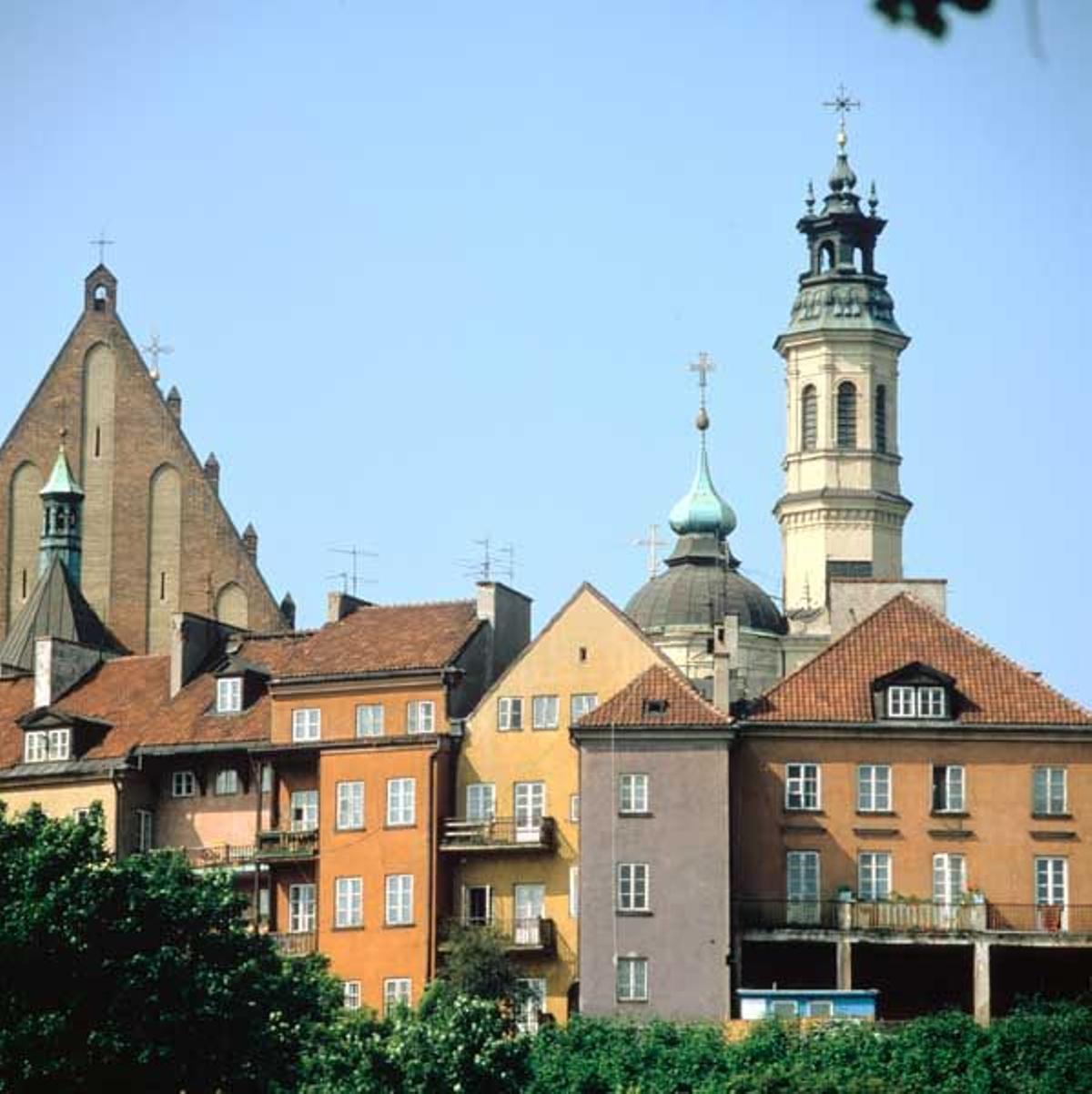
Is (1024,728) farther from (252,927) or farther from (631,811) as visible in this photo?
(252,927)

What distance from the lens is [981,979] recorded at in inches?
2446

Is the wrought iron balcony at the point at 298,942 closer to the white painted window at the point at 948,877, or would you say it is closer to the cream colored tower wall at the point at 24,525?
the white painted window at the point at 948,877

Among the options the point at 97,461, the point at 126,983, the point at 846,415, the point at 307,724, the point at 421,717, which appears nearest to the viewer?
the point at 126,983

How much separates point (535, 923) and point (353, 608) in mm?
12882

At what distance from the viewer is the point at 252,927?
6788cm

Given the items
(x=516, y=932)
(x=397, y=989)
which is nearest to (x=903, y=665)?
(x=516, y=932)

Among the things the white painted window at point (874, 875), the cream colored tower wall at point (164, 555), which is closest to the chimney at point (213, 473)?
the cream colored tower wall at point (164, 555)

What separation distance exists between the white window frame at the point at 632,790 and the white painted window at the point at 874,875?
546 centimetres

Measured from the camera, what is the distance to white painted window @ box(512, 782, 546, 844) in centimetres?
6775

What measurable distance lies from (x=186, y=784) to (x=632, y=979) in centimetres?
1609

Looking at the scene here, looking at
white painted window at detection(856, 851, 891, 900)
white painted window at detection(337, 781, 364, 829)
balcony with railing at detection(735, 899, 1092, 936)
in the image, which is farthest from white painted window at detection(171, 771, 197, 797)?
white painted window at detection(856, 851, 891, 900)

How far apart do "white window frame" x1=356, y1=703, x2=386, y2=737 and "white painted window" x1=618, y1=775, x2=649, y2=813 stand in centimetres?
828

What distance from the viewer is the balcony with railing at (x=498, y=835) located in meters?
67.1

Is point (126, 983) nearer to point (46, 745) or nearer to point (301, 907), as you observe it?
point (301, 907)
